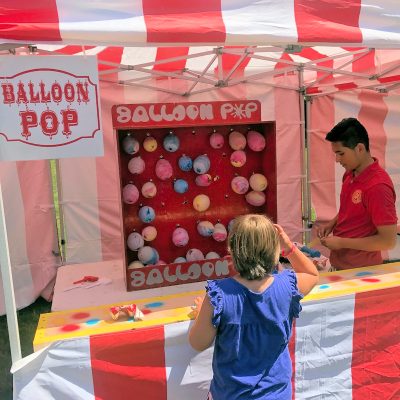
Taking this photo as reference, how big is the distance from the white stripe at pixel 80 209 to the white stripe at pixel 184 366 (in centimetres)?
250

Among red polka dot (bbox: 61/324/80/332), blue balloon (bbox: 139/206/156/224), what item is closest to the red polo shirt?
blue balloon (bbox: 139/206/156/224)

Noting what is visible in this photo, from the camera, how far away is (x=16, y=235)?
3.58 metres

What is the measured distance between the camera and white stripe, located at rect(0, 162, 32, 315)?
345cm

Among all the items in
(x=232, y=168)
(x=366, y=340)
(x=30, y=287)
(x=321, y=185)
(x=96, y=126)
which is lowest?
(x=30, y=287)

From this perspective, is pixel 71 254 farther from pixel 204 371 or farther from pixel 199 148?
pixel 204 371

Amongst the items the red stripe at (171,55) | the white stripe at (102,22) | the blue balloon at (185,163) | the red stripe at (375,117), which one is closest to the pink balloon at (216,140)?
the blue balloon at (185,163)

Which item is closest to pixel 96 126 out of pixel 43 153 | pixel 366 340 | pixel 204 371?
pixel 43 153

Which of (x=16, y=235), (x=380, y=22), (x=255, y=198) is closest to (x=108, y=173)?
(x=16, y=235)

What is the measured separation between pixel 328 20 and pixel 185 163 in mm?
822

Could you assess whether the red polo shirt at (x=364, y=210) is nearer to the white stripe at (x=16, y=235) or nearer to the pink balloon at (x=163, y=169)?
the pink balloon at (x=163, y=169)

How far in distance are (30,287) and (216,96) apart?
2.21 metres

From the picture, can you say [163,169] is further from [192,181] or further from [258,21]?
[258,21]

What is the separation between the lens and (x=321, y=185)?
4348 millimetres

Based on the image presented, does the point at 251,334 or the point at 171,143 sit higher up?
the point at 171,143
